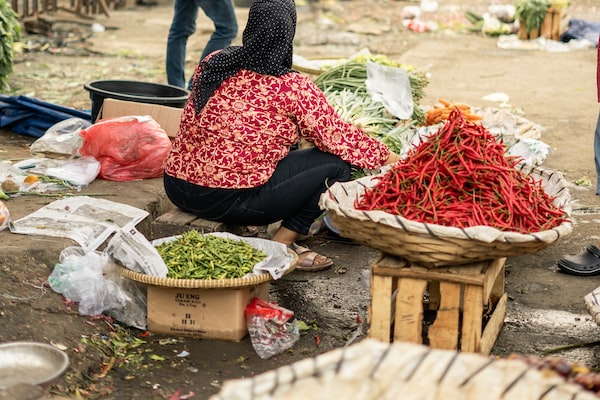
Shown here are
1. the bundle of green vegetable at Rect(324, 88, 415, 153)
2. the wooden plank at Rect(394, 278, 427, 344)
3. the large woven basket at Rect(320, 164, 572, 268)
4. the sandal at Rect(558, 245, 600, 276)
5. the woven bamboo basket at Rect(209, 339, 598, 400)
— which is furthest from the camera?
the bundle of green vegetable at Rect(324, 88, 415, 153)

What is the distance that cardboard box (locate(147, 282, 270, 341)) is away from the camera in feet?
13.5

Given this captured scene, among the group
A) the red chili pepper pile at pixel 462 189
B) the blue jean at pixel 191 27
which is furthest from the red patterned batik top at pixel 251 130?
the blue jean at pixel 191 27

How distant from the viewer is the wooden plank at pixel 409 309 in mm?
3734

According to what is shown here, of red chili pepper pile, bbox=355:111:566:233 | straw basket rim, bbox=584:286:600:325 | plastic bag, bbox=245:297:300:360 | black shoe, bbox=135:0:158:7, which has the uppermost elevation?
red chili pepper pile, bbox=355:111:566:233

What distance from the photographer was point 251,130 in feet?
14.8

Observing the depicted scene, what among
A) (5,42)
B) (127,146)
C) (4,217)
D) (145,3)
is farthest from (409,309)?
(145,3)

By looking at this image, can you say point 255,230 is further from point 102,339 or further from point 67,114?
point 67,114

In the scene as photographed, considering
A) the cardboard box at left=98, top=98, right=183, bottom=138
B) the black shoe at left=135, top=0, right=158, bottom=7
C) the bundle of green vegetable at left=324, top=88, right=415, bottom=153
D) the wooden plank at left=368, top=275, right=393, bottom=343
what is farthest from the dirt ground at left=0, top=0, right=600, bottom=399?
the black shoe at left=135, top=0, right=158, bottom=7

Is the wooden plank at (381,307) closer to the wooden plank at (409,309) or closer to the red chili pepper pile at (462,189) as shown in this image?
the wooden plank at (409,309)

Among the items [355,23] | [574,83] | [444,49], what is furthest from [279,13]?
[355,23]

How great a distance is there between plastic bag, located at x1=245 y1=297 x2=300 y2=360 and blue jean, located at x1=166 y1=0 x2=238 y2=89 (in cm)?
394

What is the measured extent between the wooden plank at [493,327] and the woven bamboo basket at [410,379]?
1.49 metres

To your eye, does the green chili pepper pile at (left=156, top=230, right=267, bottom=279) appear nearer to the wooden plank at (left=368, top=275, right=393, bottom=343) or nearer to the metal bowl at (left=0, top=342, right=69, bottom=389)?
the wooden plank at (left=368, top=275, right=393, bottom=343)

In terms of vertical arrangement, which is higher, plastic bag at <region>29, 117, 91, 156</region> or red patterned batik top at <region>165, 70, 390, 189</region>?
red patterned batik top at <region>165, 70, 390, 189</region>
